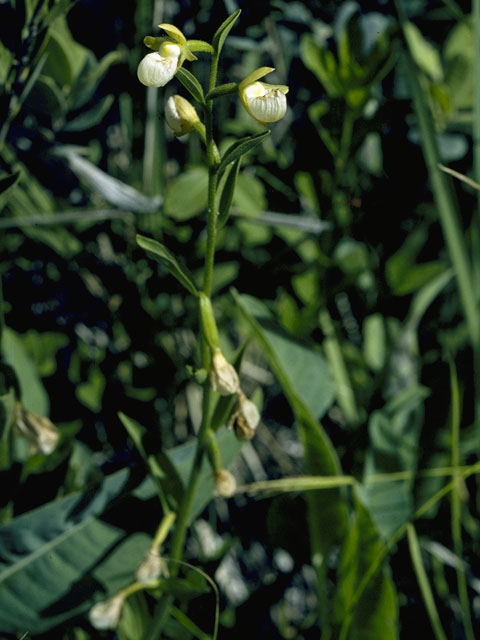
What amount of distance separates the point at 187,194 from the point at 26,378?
0.27 metres

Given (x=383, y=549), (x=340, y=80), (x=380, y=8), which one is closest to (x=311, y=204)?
(x=340, y=80)

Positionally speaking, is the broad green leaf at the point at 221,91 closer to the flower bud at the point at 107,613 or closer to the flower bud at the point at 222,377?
the flower bud at the point at 222,377

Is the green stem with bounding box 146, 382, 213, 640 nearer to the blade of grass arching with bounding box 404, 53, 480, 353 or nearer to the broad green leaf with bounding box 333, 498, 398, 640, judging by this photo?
the broad green leaf with bounding box 333, 498, 398, 640

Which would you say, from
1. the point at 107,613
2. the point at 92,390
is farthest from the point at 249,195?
the point at 107,613

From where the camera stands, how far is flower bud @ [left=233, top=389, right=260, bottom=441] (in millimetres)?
539

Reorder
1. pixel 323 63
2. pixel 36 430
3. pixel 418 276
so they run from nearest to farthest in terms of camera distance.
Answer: pixel 36 430
pixel 323 63
pixel 418 276

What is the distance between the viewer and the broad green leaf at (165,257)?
0.48 meters

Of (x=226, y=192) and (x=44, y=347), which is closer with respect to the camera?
(x=226, y=192)

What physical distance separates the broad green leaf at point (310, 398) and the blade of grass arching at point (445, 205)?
0.17 meters

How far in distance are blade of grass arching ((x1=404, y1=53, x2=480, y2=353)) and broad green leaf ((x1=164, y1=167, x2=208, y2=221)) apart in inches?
9.7

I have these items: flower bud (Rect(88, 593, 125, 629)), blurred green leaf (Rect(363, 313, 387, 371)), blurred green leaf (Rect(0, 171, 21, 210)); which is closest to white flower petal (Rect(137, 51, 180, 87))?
blurred green leaf (Rect(0, 171, 21, 210))

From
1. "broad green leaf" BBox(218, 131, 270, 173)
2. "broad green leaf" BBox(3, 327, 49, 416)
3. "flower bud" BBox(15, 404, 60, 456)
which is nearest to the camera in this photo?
"broad green leaf" BBox(218, 131, 270, 173)

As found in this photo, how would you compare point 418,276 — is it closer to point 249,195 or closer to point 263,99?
point 249,195

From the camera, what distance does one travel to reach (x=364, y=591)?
713 millimetres
